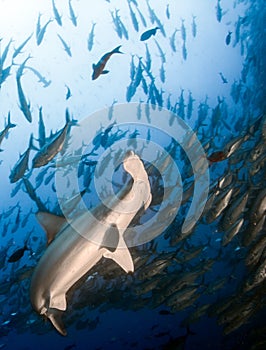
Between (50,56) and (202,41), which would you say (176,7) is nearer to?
(202,41)

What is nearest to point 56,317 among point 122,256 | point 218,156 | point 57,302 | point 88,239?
point 57,302

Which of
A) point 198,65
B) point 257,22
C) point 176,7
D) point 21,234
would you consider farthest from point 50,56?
point 21,234

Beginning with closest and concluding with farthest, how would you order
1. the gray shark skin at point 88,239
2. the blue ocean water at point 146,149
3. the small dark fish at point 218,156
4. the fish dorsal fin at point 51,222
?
1. the gray shark skin at point 88,239
2. the fish dorsal fin at point 51,222
3. the small dark fish at point 218,156
4. the blue ocean water at point 146,149

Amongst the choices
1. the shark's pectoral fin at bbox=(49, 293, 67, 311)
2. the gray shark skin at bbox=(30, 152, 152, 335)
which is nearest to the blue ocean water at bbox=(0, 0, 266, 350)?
the gray shark skin at bbox=(30, 152, 152, 335)

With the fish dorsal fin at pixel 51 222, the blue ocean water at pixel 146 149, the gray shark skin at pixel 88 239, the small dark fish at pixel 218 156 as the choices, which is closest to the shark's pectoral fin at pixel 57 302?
the gray shark skin at pixel 88 239

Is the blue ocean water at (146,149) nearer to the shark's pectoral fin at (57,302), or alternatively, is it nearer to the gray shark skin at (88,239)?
the gray shark skin at (88,239)

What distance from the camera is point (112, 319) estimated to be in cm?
3969

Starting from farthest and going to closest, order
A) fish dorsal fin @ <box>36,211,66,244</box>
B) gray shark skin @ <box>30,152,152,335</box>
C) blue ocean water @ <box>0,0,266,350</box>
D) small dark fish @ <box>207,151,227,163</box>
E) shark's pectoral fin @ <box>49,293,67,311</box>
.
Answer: blue ocean water @ <box>0,0,266,350</box> < small dark fish @ <box>207,151,227,163</box> < fish dorsal fin @ <box>36,211,66,244</box> < shark's pectoral fin @ <box>49,293,67,311</box> < gray shark skin @ <box>30,152,152,335</box>

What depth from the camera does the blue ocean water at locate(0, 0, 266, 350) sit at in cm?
566

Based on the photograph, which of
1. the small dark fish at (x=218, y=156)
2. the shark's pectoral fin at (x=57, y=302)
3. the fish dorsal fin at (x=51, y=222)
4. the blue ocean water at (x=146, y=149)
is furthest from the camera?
the blue ocean water at (x=146, y=149)

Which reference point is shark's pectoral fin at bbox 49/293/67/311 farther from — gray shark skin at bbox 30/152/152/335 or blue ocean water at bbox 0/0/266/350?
blue ocean water at bbox 0/0/266/350

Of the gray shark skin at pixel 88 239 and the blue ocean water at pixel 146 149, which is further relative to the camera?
the blue ocean water at pixel 146 149

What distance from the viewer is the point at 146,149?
33.8ft

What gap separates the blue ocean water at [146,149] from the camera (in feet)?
18.6
